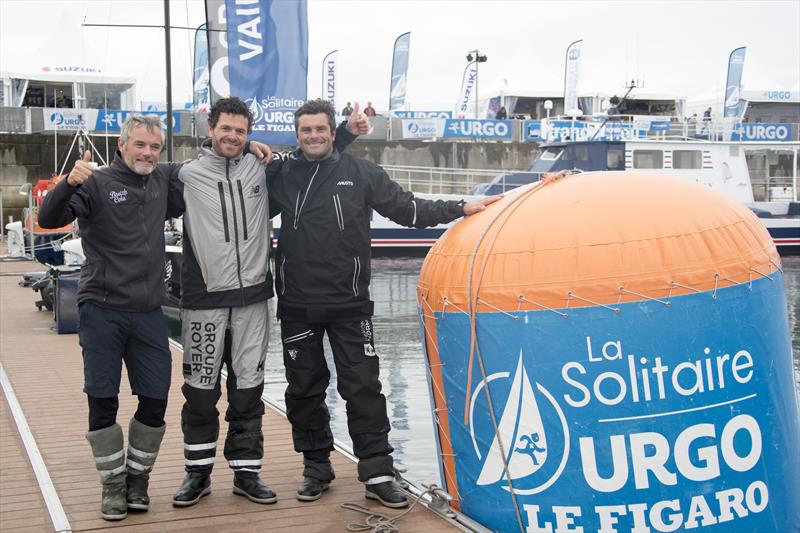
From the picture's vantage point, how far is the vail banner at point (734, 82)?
3834 cm

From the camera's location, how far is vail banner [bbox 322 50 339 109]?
118 ft

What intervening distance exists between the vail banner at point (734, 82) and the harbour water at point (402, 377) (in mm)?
19111

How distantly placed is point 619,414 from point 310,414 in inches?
62.6

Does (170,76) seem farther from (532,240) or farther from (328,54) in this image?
(328,54)

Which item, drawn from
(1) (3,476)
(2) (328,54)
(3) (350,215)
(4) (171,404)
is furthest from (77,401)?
(2) (328,54)

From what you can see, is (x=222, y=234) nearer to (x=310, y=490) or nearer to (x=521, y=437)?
(x=310, y=490)

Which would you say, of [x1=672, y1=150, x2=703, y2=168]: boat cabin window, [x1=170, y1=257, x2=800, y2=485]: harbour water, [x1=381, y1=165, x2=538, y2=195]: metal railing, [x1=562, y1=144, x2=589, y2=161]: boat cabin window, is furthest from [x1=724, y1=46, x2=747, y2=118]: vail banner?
[x1=170, y1=257, x2=800, y2=485]: harbour water

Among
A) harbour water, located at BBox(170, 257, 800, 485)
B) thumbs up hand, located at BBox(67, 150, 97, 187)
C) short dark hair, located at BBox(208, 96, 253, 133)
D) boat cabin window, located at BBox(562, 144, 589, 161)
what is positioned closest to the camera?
thumbs up hand, located at BBox(67, 150, 97, 187)

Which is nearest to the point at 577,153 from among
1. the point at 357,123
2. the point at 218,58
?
the point at 218,58

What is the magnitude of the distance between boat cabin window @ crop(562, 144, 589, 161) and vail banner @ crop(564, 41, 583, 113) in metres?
10.9

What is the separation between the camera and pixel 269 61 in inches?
520

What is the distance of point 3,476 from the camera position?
552 centimetres

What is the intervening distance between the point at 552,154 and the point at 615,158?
72.8 inches

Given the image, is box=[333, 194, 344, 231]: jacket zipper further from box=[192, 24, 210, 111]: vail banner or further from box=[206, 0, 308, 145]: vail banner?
box=[192, 24, 210, 111]: vail banner
